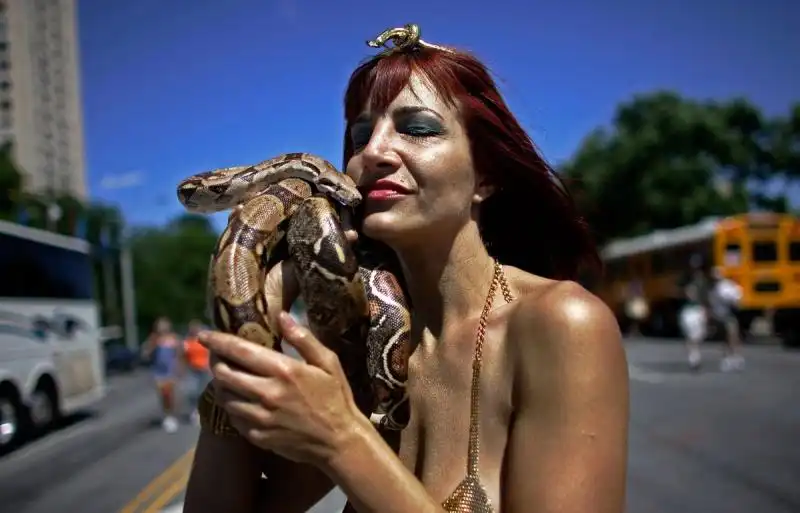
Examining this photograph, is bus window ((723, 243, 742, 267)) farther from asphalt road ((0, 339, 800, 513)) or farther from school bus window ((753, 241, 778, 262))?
asphalt road ((0, 339, 800, 513))

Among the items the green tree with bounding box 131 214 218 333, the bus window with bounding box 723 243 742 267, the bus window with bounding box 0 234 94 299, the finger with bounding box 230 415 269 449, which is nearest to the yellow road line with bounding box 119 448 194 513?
the bus window with bounding box 0 234 94 299

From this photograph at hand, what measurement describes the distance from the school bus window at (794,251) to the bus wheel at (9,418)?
20.7 m

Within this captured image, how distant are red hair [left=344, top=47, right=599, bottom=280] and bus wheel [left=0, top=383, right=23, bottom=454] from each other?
33.4ft

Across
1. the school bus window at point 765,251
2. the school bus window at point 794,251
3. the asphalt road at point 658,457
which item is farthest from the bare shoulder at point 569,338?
the school bus window at point 794,251

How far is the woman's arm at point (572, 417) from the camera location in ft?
5.24

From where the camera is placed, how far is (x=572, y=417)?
160 centimetres

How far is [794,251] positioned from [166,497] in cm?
2118

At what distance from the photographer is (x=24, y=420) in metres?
11.2

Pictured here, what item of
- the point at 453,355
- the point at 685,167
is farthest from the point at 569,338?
the point at 685,167

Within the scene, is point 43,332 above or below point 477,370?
below

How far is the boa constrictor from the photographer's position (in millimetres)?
1556

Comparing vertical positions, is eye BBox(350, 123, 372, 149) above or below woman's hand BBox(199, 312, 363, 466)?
above

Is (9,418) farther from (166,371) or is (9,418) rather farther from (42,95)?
(42,95)

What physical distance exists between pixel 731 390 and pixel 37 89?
8019 centimetres
